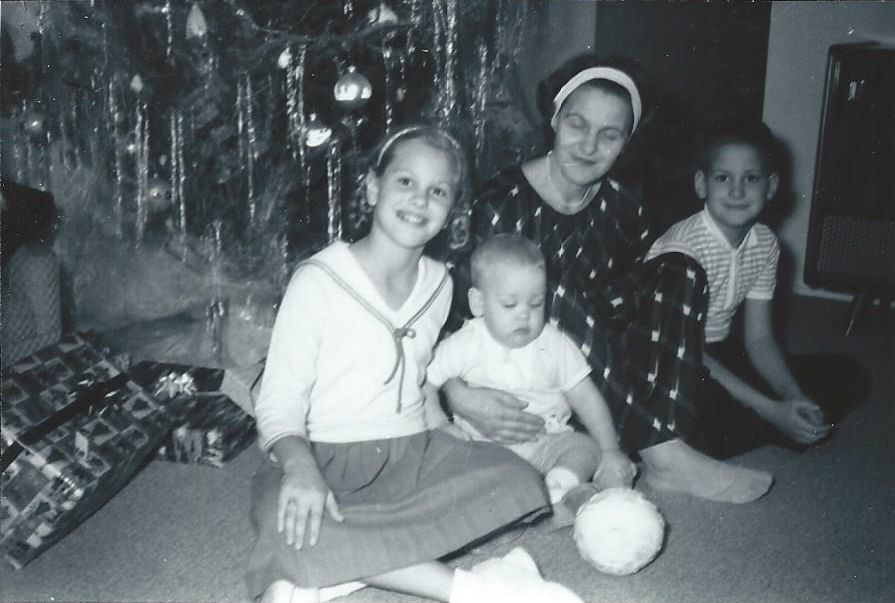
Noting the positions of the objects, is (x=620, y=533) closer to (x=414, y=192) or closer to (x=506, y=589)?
(x=506, y=589)

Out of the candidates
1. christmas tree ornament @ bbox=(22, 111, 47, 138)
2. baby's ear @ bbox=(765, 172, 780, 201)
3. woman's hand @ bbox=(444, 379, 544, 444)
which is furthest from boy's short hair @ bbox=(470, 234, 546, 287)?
christmas tree ornament @ bbox=(22, 111, 47, 138)

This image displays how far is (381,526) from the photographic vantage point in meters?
0.92

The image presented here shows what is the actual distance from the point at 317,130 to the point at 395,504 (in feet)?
2.50

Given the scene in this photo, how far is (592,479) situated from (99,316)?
4.05 ft

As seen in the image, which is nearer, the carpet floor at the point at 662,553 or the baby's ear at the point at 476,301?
the carpet floor at the point at 662,553

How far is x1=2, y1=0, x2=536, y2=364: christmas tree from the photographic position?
1.44m

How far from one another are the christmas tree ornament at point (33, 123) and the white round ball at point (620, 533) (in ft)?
3.89

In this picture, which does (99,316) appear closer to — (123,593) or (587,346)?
(123,593)

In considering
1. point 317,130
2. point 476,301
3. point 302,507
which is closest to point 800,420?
point 476,301

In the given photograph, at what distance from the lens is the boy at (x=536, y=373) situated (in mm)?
1127

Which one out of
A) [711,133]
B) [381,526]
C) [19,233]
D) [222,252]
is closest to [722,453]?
[711,133]

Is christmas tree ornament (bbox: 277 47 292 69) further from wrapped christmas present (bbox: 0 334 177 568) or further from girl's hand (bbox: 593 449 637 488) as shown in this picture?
girl's hand (bbox: 593 449 637 488)

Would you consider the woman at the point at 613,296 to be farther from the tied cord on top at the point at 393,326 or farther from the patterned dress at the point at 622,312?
the tied cord on top at the point at 393,326

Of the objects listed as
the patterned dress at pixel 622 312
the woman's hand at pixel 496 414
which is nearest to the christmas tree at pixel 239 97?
the patterned dress at pixel 622 312
